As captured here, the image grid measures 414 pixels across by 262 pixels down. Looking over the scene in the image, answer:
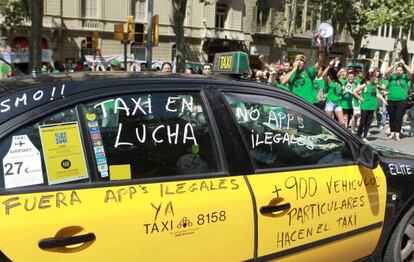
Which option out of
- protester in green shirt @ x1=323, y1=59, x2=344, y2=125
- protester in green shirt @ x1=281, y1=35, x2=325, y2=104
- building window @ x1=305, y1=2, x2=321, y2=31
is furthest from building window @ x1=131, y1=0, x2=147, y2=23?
protester in green shirt @ x1=281, y1=35, x2=325, y2=104

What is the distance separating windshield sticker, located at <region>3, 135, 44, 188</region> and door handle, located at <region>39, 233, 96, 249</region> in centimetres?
25

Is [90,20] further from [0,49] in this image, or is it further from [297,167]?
[297,167]

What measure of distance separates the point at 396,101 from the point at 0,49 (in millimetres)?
25317

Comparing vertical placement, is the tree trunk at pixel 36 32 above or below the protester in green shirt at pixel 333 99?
above

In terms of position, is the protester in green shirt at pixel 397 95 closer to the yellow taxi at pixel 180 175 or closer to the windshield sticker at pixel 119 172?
the yellow taxi at pixel 180 175

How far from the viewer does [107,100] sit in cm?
246

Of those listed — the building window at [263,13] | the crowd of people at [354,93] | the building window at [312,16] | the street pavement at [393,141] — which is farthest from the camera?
the building window at [312,16]

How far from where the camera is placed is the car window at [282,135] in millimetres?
2916

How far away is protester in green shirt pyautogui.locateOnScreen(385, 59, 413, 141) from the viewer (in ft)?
38.4

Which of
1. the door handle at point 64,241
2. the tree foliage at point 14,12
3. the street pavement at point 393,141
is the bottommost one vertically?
the street pavement at point 393,141

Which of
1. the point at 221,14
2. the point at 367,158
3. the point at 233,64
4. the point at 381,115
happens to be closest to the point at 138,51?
the point at 221,14

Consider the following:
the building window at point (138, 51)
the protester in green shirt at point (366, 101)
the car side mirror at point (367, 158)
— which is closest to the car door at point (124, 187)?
the car side mirror at point (367, 158)

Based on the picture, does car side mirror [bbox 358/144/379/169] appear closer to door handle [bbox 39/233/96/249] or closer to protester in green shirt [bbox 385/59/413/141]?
door handle [bbox 39/233/96/249]

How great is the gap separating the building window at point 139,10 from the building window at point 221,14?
5.97 meters
